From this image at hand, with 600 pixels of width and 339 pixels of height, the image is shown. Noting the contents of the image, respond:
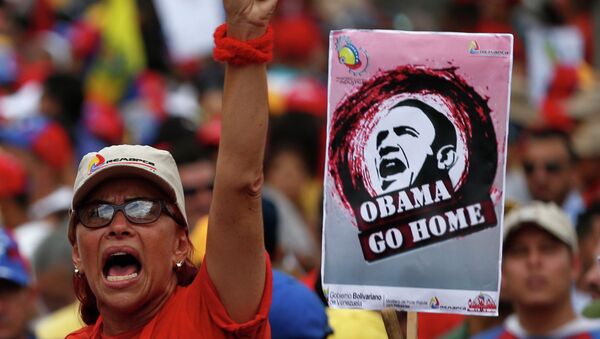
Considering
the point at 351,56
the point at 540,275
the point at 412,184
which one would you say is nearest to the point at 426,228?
the point at 412,184

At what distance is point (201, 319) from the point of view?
427cm

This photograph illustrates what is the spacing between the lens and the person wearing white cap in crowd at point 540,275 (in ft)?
22.0

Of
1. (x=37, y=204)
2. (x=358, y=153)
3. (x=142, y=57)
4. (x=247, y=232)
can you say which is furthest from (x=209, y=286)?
(x=142, y=57)

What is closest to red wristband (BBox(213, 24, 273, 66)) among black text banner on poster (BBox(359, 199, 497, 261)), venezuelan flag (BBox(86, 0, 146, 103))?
black text banner on poster (BBox(359, 199, 497, 261))

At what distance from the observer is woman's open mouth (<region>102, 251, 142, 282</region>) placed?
4.37 metres

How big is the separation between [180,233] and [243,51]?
719 mm

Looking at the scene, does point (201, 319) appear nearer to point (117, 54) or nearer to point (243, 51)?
point (243, 51)

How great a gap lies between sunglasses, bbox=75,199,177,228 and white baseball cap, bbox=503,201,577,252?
2768 millimetres

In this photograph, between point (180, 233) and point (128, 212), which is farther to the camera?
point (180, 233)

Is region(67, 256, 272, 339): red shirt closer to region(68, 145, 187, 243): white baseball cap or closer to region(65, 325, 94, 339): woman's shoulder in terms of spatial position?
region(65, 325, 94, 339): woman's shoulder

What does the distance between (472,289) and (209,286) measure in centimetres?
91

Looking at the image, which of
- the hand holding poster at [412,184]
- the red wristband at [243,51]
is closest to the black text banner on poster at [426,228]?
the hand holding poster at [412,184]

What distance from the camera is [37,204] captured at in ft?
32.7

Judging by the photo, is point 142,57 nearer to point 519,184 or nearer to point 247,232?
point 519,184
